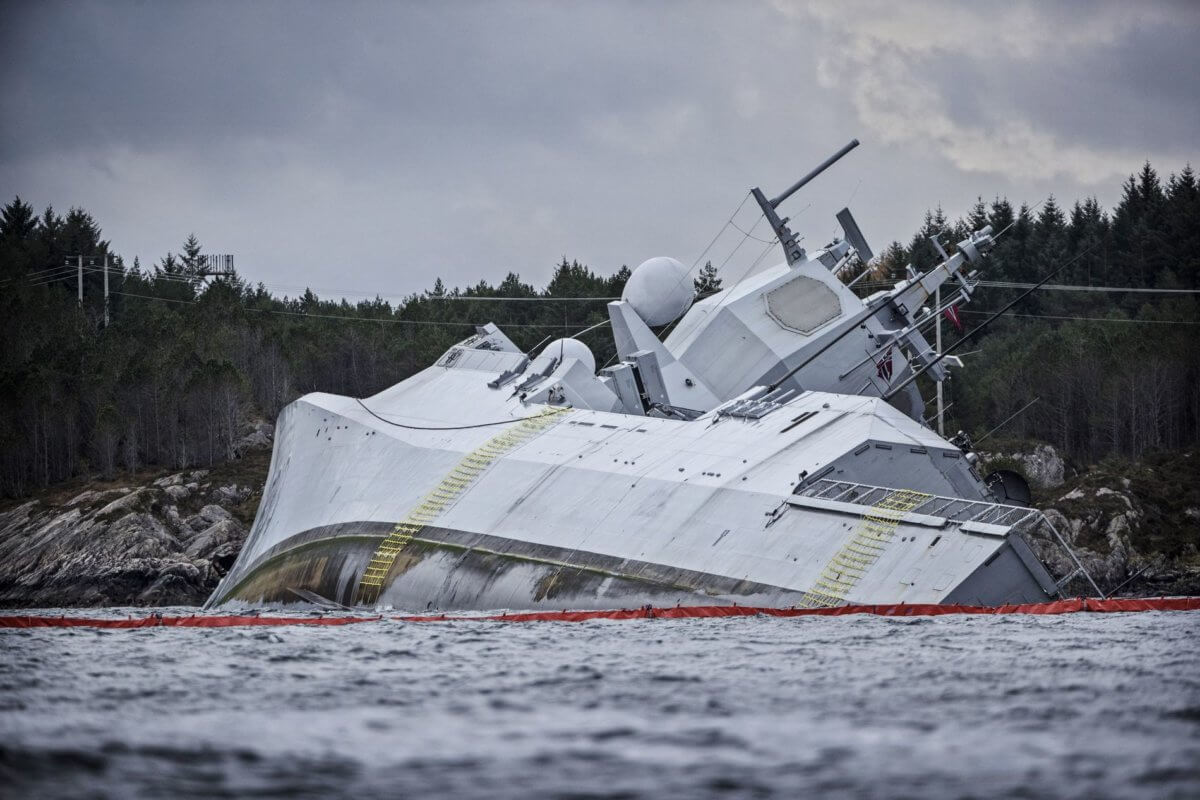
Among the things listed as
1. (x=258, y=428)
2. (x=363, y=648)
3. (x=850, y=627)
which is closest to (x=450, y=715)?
(x=363, y=648)

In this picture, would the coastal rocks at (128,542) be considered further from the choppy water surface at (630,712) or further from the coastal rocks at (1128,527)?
the coastal rocks at (1128,527)

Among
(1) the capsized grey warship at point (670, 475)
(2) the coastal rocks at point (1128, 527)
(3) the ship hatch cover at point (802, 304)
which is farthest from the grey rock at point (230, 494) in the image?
(2) the coastal rocks at point (1128, 527)

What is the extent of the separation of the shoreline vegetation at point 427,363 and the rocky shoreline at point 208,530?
0.18 metres

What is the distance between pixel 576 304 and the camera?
9981cm

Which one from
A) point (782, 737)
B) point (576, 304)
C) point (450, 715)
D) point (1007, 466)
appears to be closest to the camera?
point (782, 737)

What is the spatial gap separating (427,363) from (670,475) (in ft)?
180

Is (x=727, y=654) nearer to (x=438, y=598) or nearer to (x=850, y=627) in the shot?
(x=850, y=627)

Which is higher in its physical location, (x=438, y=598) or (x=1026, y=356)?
(x=1026, y=356)

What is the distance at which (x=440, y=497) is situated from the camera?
137ft

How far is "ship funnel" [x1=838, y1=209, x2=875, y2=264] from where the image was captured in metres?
49.0

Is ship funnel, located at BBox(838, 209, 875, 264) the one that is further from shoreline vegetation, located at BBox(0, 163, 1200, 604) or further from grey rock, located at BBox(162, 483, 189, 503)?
grey rock, located at BBox(162, 483, 189, 503)

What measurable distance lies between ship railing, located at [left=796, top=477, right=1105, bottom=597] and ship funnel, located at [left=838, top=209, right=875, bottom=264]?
50.0 ft

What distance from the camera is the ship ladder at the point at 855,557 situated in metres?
31.0

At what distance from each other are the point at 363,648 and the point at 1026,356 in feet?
204
